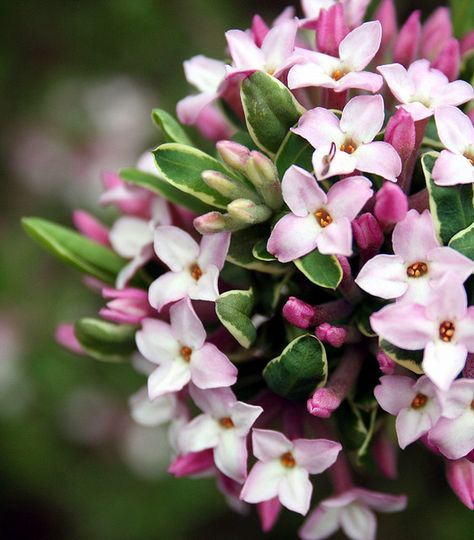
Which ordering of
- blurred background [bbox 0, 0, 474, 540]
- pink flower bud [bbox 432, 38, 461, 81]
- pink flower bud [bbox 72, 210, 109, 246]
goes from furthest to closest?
blurred background [bbox 0, 0, 474, 540] → pink flower bud [bbox 72, 210, 109, 246] → pink flower bud [bbox 432, 38, 461, 81]

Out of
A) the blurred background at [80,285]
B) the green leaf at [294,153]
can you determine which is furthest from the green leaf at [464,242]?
the blurred background at [80,285]

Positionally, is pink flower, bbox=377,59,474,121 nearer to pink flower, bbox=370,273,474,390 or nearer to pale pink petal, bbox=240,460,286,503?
pink flower, bbox=370,273,474,390

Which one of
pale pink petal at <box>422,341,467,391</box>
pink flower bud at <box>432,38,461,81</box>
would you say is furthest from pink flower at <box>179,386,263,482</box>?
pink flower bud at <box>432,38,461,81</box>

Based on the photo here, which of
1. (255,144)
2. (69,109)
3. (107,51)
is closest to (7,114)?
(69,109)

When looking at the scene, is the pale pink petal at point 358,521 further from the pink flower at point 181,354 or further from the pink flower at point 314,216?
the pink flower at point 314,216

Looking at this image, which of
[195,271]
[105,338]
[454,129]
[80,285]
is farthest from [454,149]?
[80,285]

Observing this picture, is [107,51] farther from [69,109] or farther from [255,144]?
[255,144]
